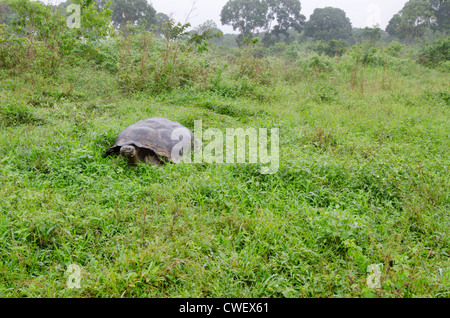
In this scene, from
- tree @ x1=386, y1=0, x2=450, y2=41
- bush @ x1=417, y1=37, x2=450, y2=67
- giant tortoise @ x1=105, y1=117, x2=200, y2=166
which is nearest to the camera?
giant tortoise @ x1=105, y1=117, x2=200, y2=166

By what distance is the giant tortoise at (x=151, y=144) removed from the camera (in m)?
3.76

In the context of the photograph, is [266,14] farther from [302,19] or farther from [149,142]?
[149,142]

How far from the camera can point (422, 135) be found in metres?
4.93

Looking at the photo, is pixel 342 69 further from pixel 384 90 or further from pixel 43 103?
pixel 43 103

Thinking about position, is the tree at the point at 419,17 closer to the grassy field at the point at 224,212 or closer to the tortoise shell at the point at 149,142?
the grassy field at the point at 224,212

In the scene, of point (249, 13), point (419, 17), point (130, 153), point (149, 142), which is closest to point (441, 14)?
point (419, 17)

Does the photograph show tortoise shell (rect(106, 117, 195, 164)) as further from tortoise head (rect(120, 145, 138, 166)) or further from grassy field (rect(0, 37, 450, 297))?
grassy field (rect(0, 37, 450, 297))

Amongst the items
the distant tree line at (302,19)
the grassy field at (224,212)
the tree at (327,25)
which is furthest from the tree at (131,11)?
the grassy field at (224,212)

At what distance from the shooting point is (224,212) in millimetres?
2680

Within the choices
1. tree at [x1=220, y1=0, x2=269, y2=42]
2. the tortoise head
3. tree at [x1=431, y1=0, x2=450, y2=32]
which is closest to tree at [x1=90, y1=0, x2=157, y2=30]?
tree at [x1=220, y1=0, x2=269, y2=42]

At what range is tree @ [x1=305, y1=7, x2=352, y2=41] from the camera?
1166 inches

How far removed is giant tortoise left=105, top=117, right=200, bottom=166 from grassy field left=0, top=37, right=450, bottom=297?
0.63 ft
